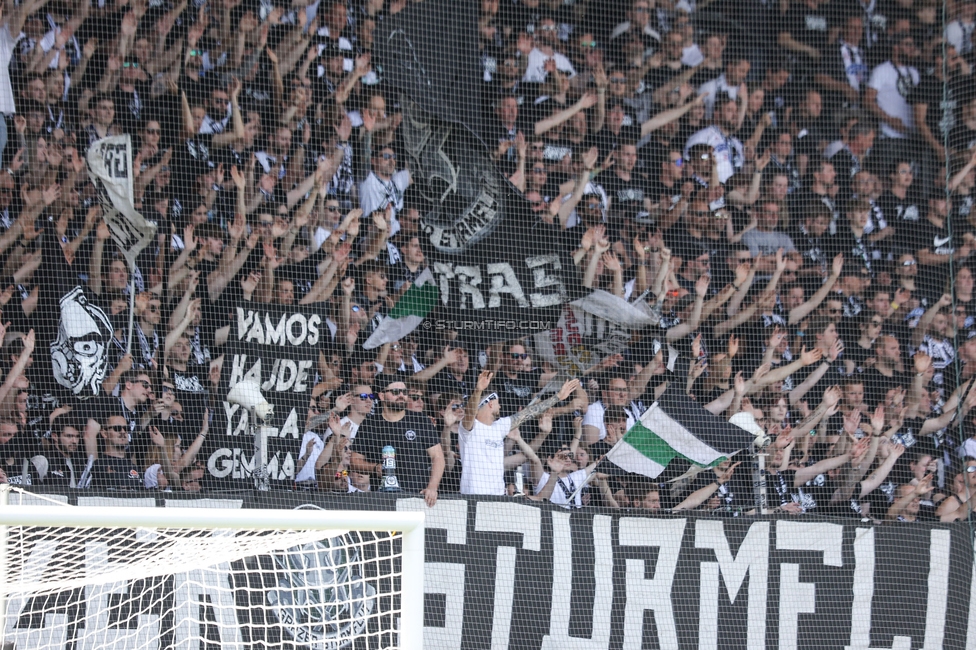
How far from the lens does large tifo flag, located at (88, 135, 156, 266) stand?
5352mm

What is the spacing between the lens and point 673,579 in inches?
201

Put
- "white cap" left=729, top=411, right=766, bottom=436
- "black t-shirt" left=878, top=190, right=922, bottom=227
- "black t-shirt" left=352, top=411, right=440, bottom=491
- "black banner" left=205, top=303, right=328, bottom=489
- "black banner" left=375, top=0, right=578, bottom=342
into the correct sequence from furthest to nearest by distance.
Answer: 1. "black t-shirt" left=878, top=190, right=922, bottom=227
2. "black banner" left=375, top=0, right=578, bottom=342
3. "white cap" left=729, top=411, right=766, bottom=436
4. "black t-shirt" left=352, top=411, right=440, bottom=491
5. "black banner" left=205, top=303, right=328, bottom=489

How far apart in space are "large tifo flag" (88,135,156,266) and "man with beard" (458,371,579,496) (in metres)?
1.79

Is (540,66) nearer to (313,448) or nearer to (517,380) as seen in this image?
(517,380)

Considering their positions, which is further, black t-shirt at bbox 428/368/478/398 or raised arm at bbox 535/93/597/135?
raised arm at bbox 535/93/597/135

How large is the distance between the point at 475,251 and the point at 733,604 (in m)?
2.14

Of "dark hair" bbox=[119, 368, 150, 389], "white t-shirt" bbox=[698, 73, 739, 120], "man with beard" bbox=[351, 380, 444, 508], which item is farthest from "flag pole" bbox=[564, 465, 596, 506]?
"white t-shirt" bbox=[698, 73, 739, 120]

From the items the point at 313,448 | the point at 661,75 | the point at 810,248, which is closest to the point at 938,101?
the point at 810,248

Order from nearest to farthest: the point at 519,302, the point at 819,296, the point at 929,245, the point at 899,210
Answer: the point at 519,302, the point at 819,296, the point at 929,245, the point at 899,210

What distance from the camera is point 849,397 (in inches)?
222

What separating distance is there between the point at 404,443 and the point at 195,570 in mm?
1215

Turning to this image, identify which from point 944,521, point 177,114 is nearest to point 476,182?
point 177,114

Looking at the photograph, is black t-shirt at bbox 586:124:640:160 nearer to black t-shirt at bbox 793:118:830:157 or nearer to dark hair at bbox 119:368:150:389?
black t-shirt at bbox 793:118:830:157

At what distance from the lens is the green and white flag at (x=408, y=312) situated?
5473 mm
